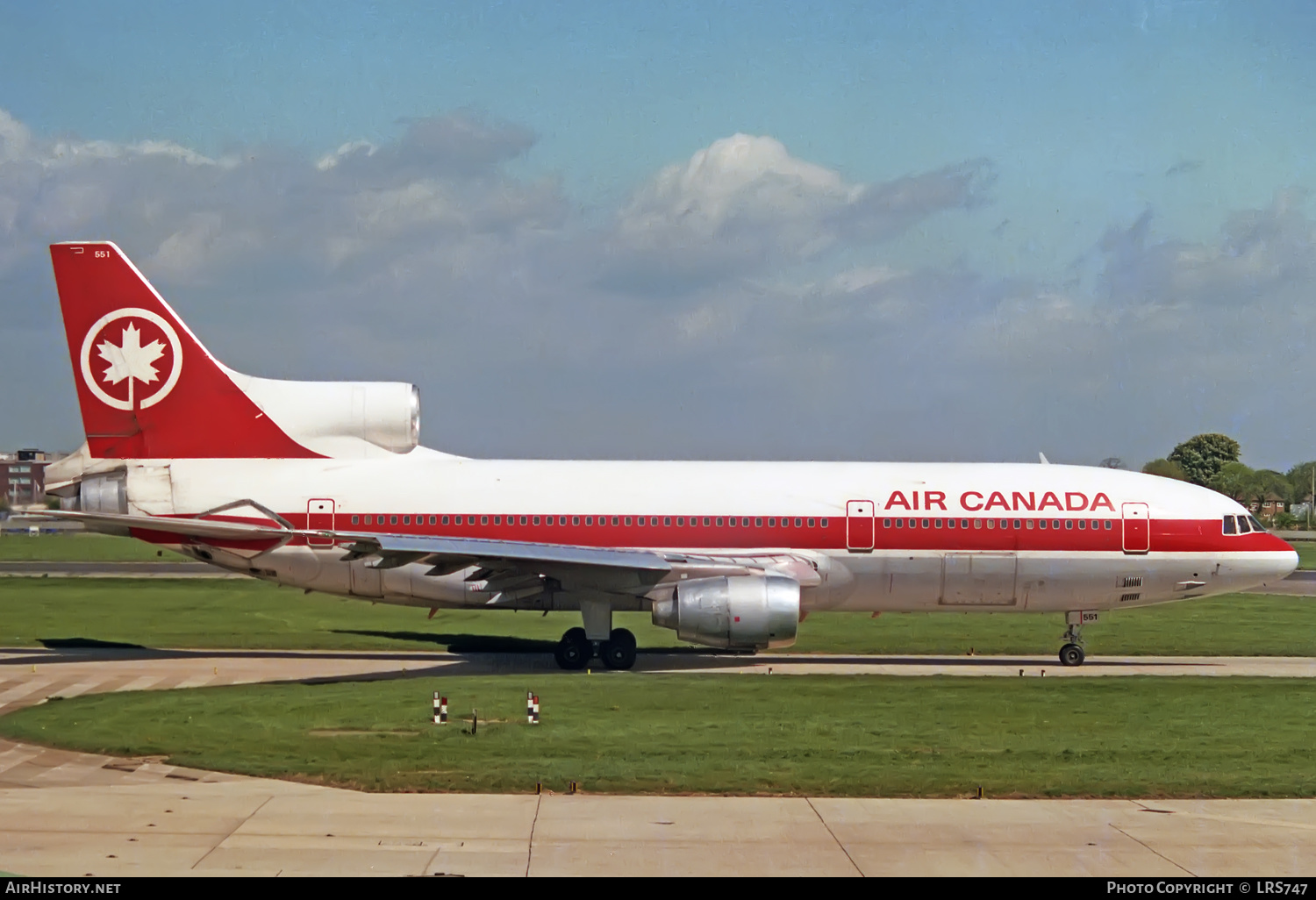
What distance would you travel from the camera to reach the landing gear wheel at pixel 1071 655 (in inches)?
1199

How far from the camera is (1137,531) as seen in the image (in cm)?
3011

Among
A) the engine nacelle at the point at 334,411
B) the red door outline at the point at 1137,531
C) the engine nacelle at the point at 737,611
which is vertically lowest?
the engine nacelle at the point at 737,611

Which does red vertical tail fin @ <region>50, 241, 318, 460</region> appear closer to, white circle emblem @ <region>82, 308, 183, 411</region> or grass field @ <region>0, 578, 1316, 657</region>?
white circle emblem @ <region>82, 308, 183, 411</region>

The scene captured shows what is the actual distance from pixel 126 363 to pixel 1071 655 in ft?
70.7

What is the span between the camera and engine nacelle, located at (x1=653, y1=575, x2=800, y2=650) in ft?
87.9

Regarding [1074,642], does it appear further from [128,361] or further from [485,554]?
[128,361]

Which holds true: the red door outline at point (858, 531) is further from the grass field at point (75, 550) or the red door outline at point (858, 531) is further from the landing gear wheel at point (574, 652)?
the grass field at point (75, 550)

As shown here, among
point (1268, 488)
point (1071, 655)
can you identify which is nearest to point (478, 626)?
point (1071, 655)

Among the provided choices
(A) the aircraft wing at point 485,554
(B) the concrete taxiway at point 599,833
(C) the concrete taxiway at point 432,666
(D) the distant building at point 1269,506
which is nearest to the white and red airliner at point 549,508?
(A) the aircraft wing at point 485,554

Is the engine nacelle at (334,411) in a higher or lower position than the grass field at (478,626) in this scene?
higher

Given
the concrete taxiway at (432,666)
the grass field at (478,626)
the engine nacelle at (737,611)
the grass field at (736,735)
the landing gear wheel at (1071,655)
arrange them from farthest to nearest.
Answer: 1. the grass field at (478,626)
2. the landing gear wheel at (1071,655)
3. the engine nacelle at (737,611)
4. the concrete taxiway at (432,666)
5. the grass field at (736,735)

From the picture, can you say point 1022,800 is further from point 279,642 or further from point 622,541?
point 279,642

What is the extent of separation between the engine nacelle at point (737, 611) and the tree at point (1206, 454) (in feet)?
458

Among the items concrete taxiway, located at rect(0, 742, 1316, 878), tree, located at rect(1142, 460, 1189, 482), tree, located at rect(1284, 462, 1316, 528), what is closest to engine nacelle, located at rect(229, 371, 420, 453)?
concrete taxiway, located at rect(0, 742, 1316, 878)
